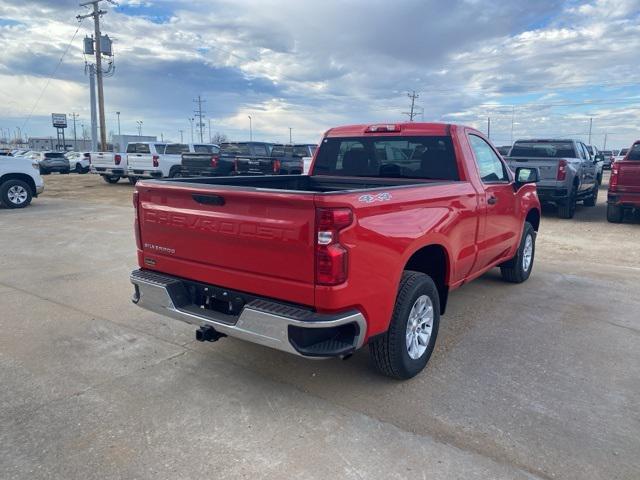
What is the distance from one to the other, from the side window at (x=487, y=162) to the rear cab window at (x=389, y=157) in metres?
0.41

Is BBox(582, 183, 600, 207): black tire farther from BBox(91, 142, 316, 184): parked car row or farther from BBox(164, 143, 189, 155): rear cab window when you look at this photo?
BBox(164, 143, 189, 155): rear cab window

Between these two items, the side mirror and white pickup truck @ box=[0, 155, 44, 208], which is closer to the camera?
the side mirror

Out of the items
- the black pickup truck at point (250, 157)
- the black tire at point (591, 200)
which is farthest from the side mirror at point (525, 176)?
the black pickup truck at point (250, 157)

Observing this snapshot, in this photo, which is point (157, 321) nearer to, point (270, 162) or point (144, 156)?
point (270, 162)

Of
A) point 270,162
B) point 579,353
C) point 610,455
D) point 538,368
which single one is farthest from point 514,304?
point 270,162

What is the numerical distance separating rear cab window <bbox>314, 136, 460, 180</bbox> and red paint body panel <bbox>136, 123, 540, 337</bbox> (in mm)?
450

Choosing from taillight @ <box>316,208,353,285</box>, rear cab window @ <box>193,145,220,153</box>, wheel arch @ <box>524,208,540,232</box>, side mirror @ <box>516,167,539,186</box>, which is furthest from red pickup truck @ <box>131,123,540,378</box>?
rear cab window @ <box>193,145,220,153</box>

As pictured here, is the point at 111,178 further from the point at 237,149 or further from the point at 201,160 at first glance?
the point at 201,160

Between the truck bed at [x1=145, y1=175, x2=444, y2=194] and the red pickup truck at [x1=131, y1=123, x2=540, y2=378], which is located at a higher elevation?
the truck bed at [x1=145, y1=175, x2=444, y2=194]

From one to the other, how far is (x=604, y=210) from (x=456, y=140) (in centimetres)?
1189

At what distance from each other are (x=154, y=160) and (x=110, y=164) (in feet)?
9.91

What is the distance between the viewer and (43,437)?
9.92 feet

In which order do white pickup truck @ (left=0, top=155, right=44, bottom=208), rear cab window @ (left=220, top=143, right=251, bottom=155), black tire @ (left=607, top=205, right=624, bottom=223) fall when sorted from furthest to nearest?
rear cab window @ (left=220, top=143, right=251, bottom=155) < white pickup truck @ (left=0, top=155, right=44, bottom=208) < black tire @ (left=607, top=205, right=624, bottom=223)

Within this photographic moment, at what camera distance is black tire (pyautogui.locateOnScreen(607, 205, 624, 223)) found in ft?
37.7
